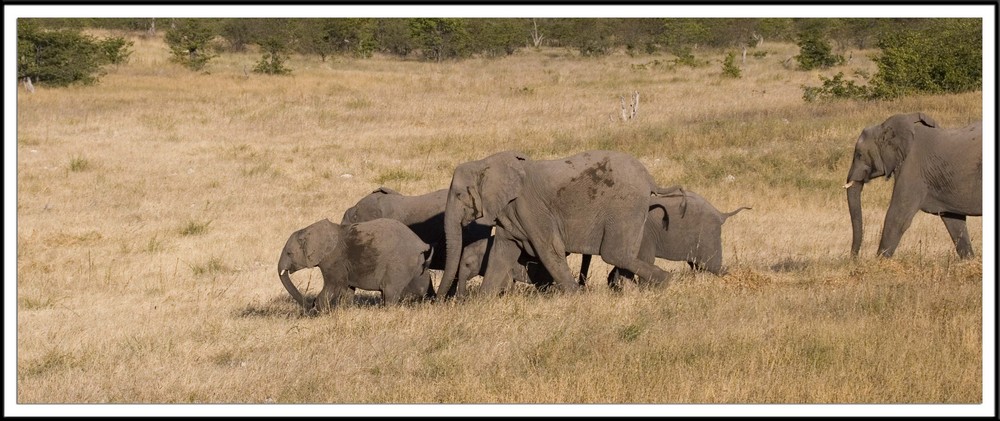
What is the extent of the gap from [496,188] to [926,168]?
5085 mm

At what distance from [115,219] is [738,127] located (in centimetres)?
1360

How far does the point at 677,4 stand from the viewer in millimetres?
8883

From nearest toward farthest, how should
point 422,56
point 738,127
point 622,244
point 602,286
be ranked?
point 622,244 < point 602,286 < point 738,127 < point 422,56

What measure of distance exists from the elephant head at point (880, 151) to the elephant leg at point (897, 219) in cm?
38

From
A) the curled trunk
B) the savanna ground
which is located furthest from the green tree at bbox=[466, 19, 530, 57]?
the curled trunk

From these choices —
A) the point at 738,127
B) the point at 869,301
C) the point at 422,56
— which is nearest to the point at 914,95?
the point at 738,127

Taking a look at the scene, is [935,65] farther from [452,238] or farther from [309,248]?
[309,248]

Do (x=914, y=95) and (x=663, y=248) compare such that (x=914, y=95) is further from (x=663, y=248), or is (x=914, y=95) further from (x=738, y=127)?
(x=663, y=248)

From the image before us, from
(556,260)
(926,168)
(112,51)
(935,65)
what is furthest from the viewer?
(112,51)

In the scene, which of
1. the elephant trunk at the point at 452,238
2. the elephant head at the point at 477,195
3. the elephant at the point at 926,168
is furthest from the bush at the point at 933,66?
the elephant trunk at the point at 452,238

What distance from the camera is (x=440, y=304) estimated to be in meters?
10.7

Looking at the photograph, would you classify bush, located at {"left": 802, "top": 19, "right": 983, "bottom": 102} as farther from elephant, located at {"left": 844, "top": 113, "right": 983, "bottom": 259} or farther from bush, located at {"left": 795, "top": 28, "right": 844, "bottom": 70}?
elephant, located at {"left": 844, "top": 113, "right": 983, "bottom": 259}

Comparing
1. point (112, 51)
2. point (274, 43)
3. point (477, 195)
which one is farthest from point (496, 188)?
point (274, 43)

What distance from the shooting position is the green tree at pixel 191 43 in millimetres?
47750
